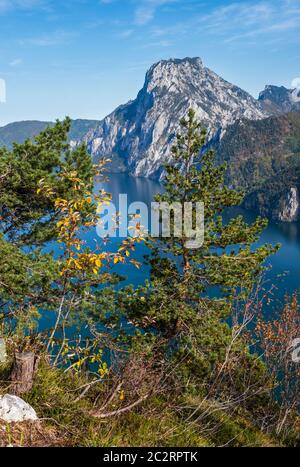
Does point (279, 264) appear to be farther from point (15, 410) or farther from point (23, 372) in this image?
point (15, 410)

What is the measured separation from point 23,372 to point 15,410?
54 cm

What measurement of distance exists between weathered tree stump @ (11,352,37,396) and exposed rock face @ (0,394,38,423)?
0.28 m

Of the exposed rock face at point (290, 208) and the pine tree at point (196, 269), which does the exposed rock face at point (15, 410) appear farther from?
the exposed rock face at point (290, 208)

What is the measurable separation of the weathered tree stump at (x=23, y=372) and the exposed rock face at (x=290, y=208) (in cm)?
18947

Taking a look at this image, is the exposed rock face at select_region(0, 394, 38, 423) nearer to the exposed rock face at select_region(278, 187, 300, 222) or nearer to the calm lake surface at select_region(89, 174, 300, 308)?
the calm lake surface at select_region(89, 174, 300, 308)

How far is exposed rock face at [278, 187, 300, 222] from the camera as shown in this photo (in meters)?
185

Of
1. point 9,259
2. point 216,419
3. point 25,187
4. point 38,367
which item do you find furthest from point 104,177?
point 25,187

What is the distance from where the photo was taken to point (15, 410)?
13.8ft

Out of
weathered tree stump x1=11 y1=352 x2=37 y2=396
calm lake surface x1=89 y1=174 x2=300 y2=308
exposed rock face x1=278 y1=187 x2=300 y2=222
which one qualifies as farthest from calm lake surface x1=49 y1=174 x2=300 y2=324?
exposed rock face x1=278 y1=187 x2=300 y2=222

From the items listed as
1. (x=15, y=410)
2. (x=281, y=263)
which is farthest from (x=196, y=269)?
(x=281, y=263)

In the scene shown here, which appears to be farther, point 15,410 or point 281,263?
point 281,263

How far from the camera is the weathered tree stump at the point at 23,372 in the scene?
4.61m
